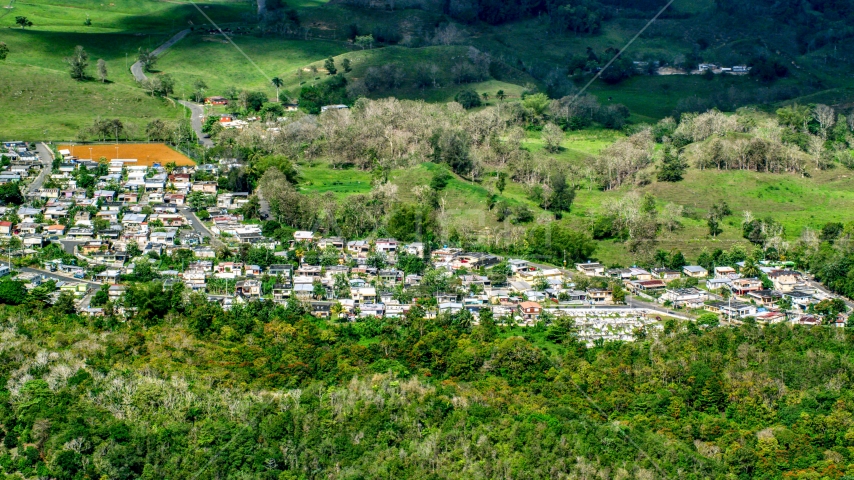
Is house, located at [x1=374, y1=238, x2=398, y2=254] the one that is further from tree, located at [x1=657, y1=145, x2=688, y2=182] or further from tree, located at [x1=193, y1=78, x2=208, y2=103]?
tree, located at [x1=193, y1=78, x2=208, y2=103]

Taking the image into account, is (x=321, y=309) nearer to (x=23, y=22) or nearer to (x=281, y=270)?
(x=281, y=270)

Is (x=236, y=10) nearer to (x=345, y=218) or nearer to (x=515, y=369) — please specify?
(x=345, y=218)

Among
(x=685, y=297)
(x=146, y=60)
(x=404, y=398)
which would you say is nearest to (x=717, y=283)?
(x=685, y=297)

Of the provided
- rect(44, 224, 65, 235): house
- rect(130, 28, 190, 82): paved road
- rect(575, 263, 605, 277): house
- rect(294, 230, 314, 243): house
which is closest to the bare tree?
rect(575, 263, 605, 277): house

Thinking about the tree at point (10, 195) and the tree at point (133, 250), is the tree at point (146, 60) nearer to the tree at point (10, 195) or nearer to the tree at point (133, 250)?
the tree at point (10, 195)

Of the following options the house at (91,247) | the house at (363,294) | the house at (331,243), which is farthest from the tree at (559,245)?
the house at (91,247)

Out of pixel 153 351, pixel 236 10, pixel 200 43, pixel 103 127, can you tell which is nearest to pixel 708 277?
pixel 153 351
